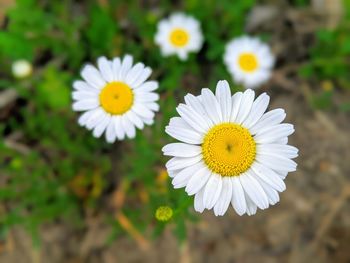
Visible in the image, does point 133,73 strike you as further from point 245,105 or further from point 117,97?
point 245,105

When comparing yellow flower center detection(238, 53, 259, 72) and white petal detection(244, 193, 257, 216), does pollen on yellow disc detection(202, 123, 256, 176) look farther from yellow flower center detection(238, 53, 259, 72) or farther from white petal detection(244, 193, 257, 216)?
yellow flower center detection(238, 53, 259, 72)

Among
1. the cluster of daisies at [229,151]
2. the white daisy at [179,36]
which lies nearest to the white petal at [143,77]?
the cluster of daisies at [229,151]

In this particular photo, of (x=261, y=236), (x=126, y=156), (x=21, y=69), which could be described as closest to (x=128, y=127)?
(x=126, y=156)

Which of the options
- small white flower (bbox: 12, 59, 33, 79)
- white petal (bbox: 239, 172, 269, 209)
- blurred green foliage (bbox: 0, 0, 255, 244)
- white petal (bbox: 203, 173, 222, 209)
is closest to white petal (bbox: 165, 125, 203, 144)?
white petal (bbox: 203, 173, 222, 209)

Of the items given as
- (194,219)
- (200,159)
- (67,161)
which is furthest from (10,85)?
(200,159)

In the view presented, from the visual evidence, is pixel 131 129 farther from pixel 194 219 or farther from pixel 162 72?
pixel 162 72

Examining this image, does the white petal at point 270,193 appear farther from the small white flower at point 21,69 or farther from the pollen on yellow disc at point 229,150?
the small white flower at point 21,69
